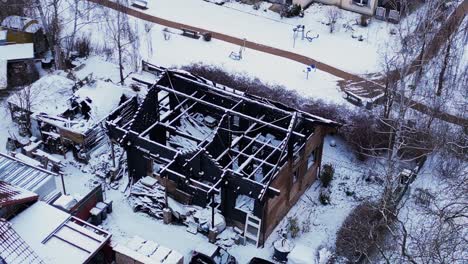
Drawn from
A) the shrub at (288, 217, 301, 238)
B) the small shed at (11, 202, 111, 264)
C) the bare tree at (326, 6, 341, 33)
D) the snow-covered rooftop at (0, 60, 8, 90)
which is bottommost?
the shrub at (288, 217, 301, 238)

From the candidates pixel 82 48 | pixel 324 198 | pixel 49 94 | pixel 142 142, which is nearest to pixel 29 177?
pixel 142 142

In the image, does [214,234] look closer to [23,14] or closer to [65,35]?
[65,35]

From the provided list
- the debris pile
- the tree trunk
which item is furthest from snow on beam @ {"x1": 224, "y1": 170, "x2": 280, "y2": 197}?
the tree trunk

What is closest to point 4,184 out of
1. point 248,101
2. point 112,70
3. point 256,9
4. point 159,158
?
point 159,158

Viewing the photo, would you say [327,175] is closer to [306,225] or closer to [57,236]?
[306,225]

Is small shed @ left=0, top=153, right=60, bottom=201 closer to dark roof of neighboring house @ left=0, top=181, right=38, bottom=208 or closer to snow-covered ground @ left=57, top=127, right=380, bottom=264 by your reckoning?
dark roof of neighboring house @ left=0, top=181, right=38, bottom=208

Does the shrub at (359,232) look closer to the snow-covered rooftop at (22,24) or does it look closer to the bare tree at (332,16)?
the bare tree at (332,16)
